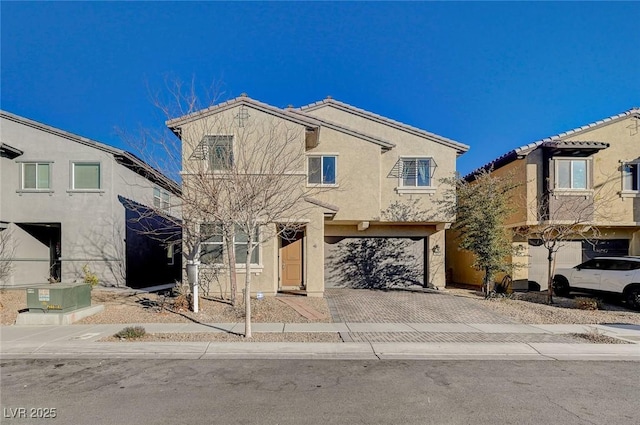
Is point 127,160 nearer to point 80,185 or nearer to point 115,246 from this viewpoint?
point 80,185

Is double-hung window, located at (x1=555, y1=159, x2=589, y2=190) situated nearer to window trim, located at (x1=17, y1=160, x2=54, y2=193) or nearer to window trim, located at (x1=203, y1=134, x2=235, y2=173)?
window trim, located at (x1=203, y1=134, x2=235, y2=173)

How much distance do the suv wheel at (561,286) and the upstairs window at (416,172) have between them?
6453 mm

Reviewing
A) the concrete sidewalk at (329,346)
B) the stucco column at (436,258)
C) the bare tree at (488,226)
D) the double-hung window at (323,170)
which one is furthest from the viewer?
the stucco column at (436,258)

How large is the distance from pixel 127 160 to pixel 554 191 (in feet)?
60.1

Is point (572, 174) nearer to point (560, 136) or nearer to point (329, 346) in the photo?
point (560, 136)

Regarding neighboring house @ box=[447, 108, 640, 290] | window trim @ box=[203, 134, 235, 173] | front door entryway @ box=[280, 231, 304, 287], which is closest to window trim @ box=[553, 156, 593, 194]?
neighboring house @ box=[447, 108, 640, 290]

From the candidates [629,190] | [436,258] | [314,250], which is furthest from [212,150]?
[629,190]

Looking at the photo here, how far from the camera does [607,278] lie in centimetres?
1273

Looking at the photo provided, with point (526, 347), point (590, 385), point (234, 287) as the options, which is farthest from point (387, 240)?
point (590, 385)

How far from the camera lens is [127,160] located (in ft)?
51.6

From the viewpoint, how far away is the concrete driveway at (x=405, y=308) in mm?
10383

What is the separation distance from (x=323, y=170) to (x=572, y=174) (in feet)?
34.7

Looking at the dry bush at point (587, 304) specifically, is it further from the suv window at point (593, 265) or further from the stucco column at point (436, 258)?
the stucco column at point (436, 258)

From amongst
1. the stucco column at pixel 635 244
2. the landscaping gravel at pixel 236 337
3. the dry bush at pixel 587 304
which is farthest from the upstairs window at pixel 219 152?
the stucco column at pixel 635 244
